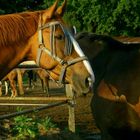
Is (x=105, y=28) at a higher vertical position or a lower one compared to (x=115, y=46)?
lower

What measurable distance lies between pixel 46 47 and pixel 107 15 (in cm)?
3168

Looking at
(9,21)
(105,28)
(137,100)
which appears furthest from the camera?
(105,28)

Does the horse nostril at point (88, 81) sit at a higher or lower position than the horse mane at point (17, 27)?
lower

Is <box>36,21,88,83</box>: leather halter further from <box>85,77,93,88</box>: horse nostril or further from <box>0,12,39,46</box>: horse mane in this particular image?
<box>85,77,93,88</box>: horse nostril

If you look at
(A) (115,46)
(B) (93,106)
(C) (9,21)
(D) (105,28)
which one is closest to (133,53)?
(A) (115,46)

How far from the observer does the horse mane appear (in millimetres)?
4230

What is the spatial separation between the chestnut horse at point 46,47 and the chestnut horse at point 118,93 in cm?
137

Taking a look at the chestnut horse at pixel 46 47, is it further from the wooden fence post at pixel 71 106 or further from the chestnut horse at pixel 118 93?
the wooden fence post at pixel 71 106

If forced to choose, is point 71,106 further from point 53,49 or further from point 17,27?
point 17,27

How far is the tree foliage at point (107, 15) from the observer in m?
35.3

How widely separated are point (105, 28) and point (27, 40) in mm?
31268

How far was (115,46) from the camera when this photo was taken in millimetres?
6090

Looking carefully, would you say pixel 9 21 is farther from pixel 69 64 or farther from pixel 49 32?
pixel 69 64

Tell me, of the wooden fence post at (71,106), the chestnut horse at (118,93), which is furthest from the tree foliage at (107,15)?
the chestnut horse at (118,93)
